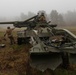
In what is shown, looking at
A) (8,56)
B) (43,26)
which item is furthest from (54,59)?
(43,26)

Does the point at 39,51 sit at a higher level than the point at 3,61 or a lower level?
higher

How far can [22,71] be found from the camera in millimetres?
8062

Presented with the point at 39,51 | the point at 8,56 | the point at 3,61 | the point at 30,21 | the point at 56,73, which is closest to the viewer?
the point at 39,51

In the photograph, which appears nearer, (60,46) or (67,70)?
(60,46)

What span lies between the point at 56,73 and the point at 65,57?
0.71m

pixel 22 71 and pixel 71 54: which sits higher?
pixel 71 54

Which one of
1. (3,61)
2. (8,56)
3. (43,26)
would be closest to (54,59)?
(3,61)

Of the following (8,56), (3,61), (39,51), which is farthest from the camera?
(8,56)

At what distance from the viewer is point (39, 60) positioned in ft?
23.0

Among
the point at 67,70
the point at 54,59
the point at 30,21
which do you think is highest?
the point at 30,21

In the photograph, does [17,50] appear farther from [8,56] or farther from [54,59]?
[54,59]

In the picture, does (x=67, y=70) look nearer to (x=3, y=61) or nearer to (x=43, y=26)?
(x=3, y=61)

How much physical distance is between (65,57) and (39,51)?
1.83 meters

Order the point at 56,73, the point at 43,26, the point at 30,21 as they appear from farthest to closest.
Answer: the point at 30,21 → the point at 43,26 → the point at 56,73
